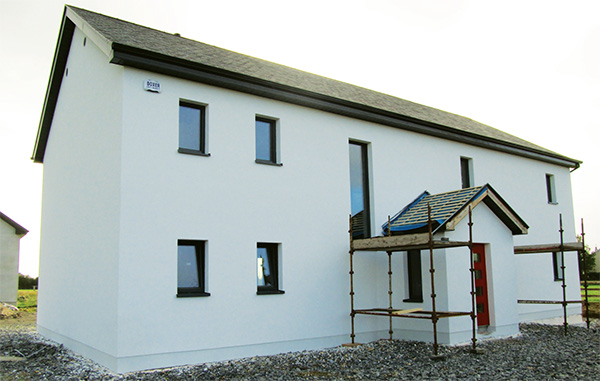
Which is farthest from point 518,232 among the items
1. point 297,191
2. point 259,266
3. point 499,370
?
point 259,266

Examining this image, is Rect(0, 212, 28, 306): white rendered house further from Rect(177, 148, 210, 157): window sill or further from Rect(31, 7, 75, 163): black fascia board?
Rect(177, 148, 210, 157): window sill

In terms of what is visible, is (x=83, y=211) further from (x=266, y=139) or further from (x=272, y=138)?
(x=272, y=138)

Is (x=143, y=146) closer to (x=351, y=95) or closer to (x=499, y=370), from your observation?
(x=351, y=95)

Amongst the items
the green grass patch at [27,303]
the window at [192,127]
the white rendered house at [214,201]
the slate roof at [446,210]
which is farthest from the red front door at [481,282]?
the green grass patch at [27,303]

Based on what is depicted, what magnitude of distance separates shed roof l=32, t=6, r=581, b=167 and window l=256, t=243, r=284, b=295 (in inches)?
133

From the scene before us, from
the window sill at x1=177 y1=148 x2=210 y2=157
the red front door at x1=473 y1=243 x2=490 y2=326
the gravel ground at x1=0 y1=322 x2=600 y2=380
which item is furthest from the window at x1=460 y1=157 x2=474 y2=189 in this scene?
the window sill at x1=177 y1=148 x2=210 y2=157

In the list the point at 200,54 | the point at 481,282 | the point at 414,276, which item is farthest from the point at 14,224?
the point at 481,282

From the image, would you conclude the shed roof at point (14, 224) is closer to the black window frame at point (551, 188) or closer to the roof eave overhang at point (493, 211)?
the roof eave overhang at point (493, 211)

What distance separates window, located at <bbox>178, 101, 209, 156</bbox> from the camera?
10.4 meters

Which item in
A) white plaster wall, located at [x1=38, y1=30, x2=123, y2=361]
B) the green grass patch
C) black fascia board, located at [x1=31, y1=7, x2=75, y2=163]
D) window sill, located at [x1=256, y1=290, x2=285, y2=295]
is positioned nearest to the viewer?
white plaster wall, located at [x1=38, y1=30, x2=123, y2=361]

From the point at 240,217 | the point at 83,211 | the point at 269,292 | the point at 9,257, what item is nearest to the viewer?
the point at 240,217

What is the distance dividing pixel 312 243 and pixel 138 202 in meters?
4.11

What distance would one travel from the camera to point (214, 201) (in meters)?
10.4

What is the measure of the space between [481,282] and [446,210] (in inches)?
100
